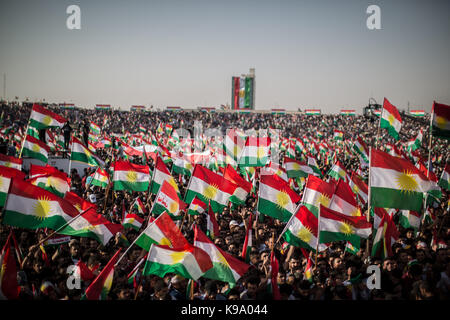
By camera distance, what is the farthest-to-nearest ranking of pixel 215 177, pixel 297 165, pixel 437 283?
pixel 297 165, pixel 215 177, pixel 437 283

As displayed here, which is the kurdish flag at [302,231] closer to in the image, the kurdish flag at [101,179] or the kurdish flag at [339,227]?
the kurdish flag at [339,227]

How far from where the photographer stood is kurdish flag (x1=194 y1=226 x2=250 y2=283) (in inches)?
206

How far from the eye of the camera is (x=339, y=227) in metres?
6.35

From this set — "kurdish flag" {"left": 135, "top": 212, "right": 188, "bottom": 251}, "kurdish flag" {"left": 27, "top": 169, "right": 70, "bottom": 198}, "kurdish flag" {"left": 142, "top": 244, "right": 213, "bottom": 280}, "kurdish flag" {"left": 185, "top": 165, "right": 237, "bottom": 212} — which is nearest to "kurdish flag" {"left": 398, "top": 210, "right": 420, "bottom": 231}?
"kurdish flag" {"left": 185, "top": 165, "right": 237, "bottom": 212}

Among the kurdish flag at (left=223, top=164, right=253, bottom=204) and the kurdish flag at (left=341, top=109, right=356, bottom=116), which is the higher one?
the kurdish flag at (left=341, top=109, right=356, bottom=116)

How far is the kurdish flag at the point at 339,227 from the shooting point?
625 cm

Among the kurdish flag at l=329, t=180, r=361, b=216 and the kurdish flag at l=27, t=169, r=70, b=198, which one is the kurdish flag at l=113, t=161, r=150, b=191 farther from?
the kurdish flag at l=329, t=180, r=361, b=216

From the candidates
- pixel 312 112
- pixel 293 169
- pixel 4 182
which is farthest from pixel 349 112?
pixel 4 182

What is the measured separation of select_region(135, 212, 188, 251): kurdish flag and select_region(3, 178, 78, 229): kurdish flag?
1719 millimetres
